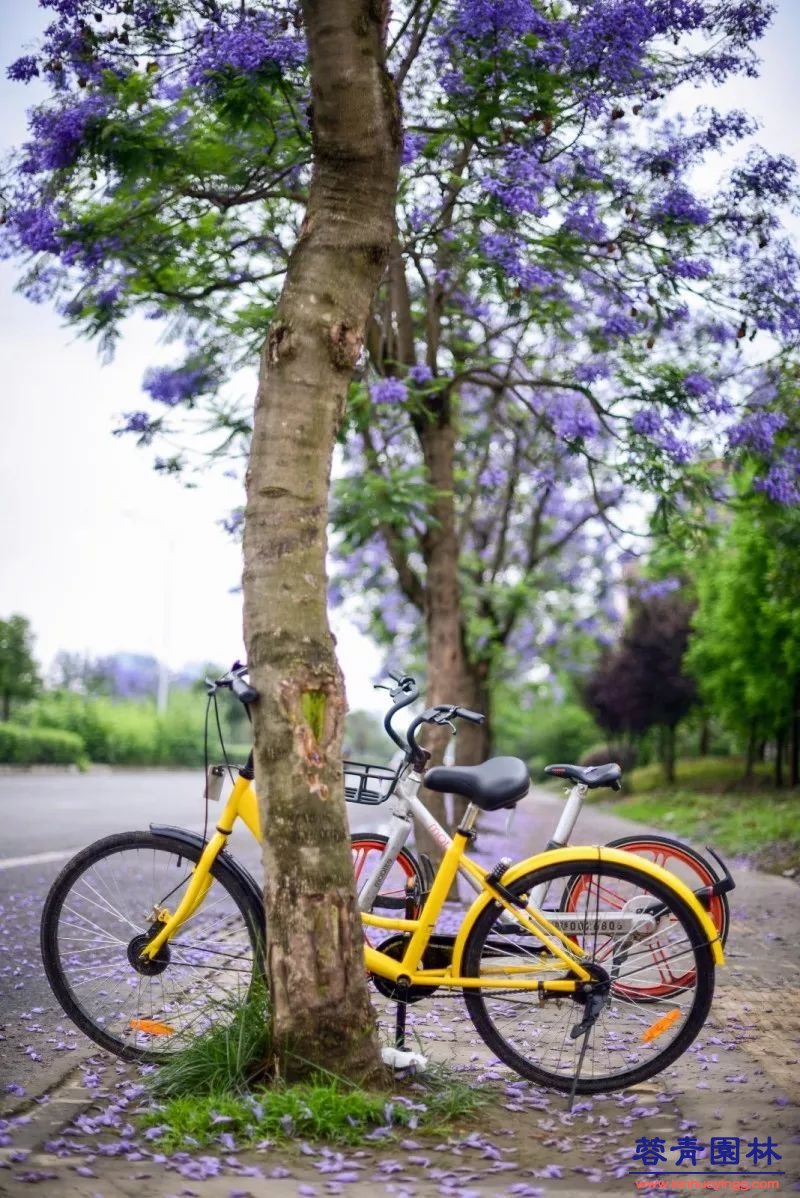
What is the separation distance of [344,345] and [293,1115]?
2660 millimetres

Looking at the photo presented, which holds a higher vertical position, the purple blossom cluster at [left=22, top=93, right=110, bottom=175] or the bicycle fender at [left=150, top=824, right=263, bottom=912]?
the purple blossom cluster at [left=22, top=93, right=110, bottom=175]

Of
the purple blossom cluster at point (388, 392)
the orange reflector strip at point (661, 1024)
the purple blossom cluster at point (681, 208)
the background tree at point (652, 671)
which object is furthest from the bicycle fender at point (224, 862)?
the background tree at point (652, 671)

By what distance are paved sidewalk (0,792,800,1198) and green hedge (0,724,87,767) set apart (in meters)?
28.7

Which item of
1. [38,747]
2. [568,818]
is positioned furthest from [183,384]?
[38,747]

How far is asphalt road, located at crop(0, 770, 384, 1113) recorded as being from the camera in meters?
4.95

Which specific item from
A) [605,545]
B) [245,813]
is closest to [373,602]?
[605,545]

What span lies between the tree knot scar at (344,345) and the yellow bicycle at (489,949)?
123 cm

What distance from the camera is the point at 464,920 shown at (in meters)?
4.60

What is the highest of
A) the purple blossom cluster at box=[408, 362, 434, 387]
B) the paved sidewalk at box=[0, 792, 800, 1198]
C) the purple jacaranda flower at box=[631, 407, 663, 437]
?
the purple blossom cluster at box=[408, 362, 434, 387]

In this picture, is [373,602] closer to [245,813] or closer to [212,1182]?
[245,813]

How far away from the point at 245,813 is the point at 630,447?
5384 mm

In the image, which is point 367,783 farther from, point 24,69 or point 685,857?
point 24,69

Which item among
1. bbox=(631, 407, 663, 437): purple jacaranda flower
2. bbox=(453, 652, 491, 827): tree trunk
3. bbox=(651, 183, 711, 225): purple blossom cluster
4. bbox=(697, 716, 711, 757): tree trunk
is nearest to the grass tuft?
bbox=(631, 407, 663, 437): purple jacaranda flower

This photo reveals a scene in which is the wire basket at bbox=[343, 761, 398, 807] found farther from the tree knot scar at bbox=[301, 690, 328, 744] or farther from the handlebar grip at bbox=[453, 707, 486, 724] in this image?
the tree knot scar at bbox=[301, 690, 328, 744]
